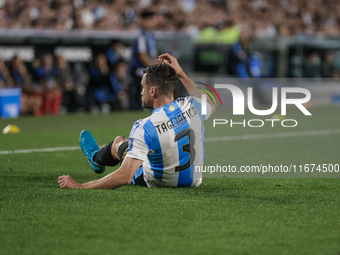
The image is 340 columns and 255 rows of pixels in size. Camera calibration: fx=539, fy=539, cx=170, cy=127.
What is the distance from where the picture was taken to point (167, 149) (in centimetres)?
464

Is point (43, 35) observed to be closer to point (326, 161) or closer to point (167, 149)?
point (326, 161)

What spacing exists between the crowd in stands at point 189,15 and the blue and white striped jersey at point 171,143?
11005 mm

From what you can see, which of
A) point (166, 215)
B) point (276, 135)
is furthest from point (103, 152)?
point (276, 135)

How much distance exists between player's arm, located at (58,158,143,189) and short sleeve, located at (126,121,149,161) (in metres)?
0.04

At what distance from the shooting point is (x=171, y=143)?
182 inches

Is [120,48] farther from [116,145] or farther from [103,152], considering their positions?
[116,145]

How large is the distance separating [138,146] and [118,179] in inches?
12.5

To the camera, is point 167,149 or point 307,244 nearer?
point 307,244

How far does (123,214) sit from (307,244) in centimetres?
132

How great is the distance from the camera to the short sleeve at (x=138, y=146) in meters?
4.40

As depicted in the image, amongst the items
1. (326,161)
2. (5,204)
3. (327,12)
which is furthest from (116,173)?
(327,12)

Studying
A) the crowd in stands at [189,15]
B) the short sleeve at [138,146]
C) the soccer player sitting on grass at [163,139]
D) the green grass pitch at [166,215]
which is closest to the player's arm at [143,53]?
the crowd in stands at [189,15]

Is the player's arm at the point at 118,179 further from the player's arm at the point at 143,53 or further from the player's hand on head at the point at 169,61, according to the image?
the player's arm at the point at 143,53

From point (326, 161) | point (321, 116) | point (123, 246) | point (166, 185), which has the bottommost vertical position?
point (321, 116)
